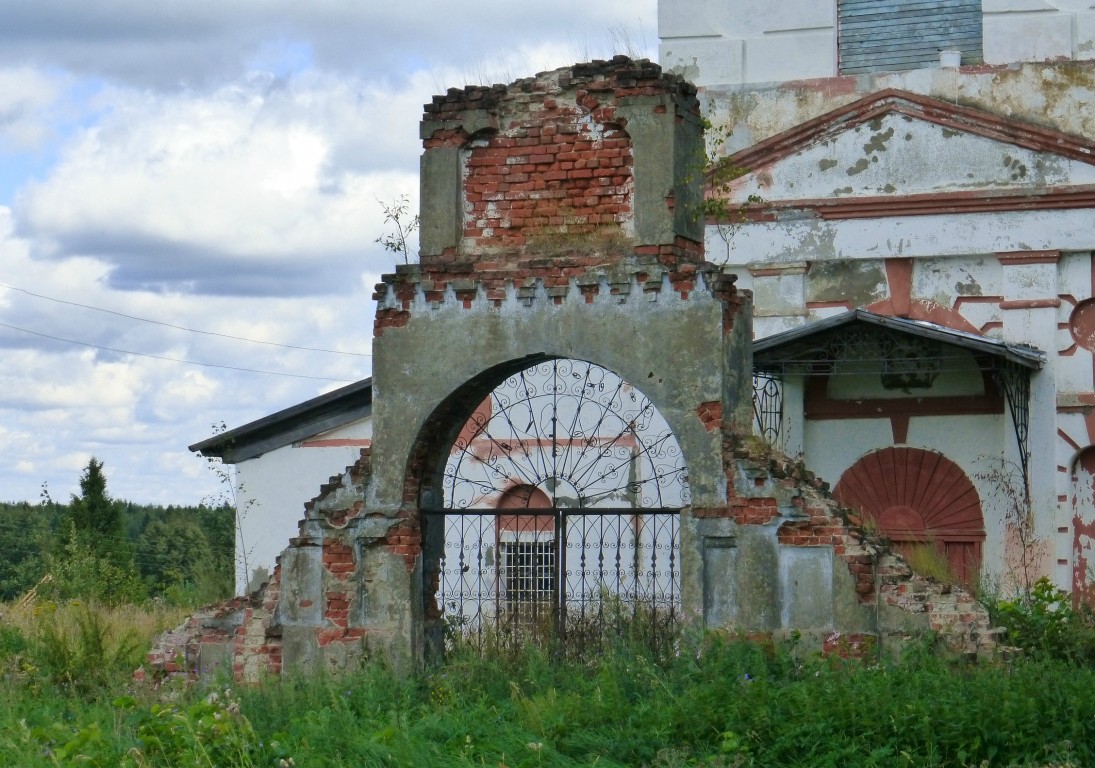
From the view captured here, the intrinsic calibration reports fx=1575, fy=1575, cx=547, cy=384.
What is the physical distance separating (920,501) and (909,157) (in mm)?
4010

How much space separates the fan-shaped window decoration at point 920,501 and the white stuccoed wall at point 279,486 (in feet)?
19.8

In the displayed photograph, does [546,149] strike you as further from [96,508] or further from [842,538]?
[96,508]

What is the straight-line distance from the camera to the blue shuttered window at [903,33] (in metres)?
20.1

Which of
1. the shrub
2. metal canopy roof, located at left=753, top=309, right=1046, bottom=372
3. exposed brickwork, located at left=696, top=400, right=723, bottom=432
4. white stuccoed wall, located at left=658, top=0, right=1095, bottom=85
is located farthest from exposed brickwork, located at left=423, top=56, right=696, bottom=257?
white stuccoed wall, located at left=658, top=0, right=1095, bottom=85

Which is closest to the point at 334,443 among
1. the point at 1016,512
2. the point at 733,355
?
the point at 1016,512

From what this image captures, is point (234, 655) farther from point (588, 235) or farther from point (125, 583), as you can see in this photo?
point (125, 583)

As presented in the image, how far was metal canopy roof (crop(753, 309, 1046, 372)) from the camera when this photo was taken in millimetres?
16391

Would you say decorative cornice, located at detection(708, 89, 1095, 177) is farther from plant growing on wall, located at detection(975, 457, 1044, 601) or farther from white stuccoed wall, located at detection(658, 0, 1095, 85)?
plant growing on wall, located at detection(975, 457, 1044, 601)

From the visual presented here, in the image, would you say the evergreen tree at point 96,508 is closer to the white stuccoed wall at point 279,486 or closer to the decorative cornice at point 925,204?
the white stuccoed wall at point 279,486

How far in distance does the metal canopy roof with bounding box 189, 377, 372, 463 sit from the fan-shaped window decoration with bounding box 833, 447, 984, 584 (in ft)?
19.6

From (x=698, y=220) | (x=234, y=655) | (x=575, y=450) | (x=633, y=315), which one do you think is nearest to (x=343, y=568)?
(x=234, y=655)

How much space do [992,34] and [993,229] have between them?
3.03m

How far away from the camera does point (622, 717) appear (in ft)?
29.2

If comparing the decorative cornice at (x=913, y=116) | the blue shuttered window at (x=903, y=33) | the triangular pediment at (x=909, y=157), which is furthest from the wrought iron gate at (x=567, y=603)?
the blue shuttered window at (x=903, y=33)
